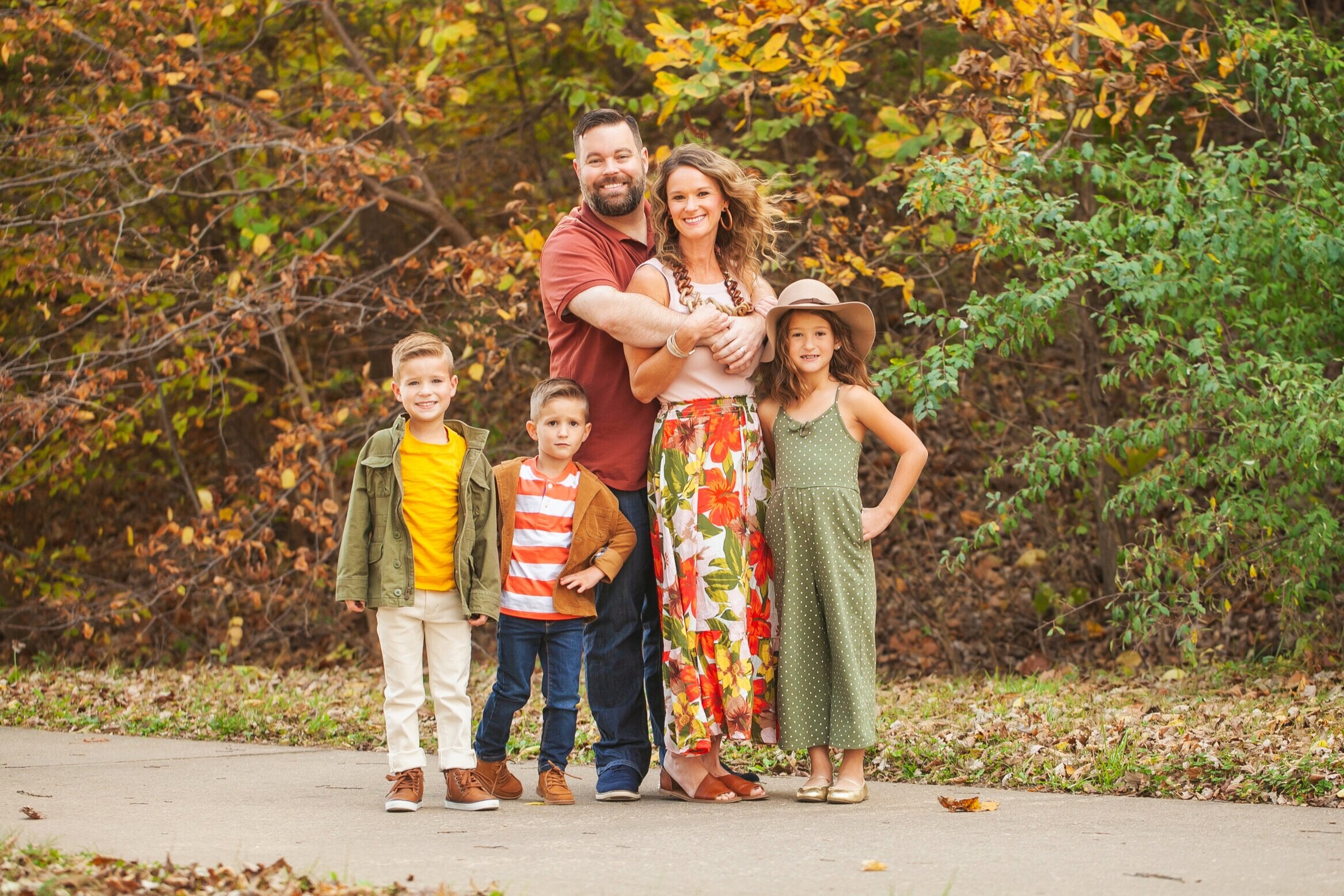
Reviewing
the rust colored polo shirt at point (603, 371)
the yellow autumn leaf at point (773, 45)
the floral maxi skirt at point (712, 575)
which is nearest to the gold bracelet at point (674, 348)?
the floral maxi skirt at point (712, 575)

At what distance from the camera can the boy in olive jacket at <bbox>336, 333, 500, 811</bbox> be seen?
15.0ft

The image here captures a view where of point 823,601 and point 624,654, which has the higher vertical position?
point 823,601

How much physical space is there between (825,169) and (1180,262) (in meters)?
3.57

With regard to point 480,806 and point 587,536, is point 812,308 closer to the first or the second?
point 587,536

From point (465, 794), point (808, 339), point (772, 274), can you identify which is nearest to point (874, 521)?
point (808, 339)

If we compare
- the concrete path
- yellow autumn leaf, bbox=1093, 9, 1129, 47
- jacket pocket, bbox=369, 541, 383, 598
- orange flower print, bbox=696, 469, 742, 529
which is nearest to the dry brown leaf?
the concrete path

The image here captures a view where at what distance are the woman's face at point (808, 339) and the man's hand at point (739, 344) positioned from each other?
10cm

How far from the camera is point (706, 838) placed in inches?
154

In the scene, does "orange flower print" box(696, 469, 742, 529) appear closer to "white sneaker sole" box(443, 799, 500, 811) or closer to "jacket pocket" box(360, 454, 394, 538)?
"jacket pocket" box(360, 454, 394, 538)

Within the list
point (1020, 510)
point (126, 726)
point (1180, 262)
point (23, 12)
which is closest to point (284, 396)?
point (23, 12)

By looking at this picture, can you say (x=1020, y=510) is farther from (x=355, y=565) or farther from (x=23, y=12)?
(x=23, y=12)

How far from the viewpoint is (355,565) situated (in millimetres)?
4551

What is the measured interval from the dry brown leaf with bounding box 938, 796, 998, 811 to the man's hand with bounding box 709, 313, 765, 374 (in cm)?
152

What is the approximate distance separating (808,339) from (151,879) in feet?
8.39
